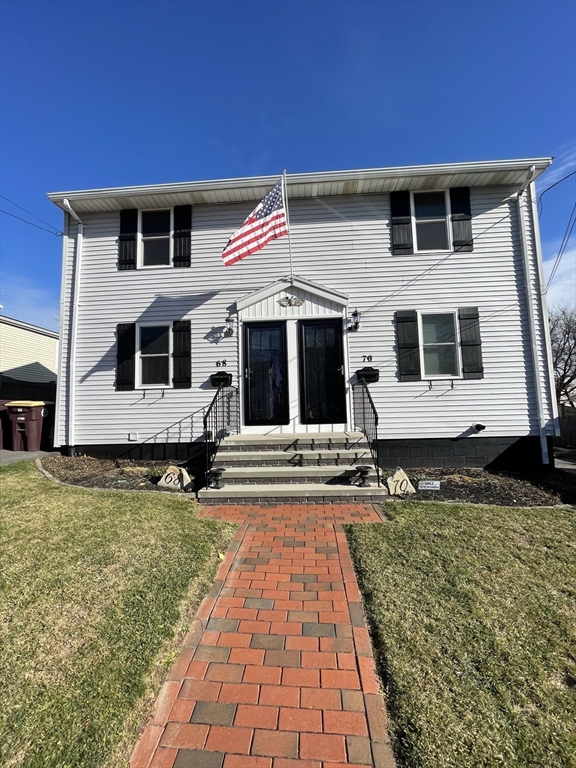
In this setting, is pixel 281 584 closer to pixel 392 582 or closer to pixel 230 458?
pixel 392 582

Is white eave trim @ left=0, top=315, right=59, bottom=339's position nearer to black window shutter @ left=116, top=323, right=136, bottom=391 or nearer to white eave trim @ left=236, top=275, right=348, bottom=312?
black window shutter @ left=116, top=323, right=136, bottom=391

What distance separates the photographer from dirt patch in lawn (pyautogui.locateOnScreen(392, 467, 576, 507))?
16.6ft

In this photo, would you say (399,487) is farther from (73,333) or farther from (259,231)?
(73,333)

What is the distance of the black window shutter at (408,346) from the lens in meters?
7.23

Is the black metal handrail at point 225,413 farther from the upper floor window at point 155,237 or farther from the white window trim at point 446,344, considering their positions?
the white window trim at point 446,344

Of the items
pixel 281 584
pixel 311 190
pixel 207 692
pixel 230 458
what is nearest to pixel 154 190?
pixel 311 190

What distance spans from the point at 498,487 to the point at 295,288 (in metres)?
4.85

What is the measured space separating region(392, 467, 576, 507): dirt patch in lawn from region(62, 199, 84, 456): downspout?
623cm

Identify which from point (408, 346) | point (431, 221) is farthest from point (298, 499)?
point (431, 221)

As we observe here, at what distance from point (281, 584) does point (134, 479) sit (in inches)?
159

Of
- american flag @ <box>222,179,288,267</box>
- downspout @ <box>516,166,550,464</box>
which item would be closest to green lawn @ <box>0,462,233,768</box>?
american flag @ <box>222,179,288,267</box>

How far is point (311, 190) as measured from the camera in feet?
24.4

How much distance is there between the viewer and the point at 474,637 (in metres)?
2.27

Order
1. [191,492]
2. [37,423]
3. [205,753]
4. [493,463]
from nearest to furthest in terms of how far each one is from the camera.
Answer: [205,753] < [191,492] < [493,463] < [37,423]
